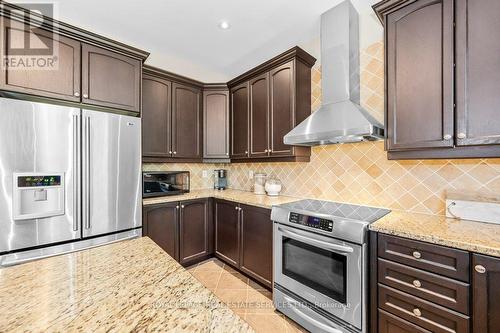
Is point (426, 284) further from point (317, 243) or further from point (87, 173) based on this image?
point (87, 173)

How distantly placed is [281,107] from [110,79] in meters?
1.71

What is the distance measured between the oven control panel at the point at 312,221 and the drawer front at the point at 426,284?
14.5 inches

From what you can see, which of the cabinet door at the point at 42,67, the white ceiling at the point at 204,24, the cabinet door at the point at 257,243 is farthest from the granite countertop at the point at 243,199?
the white ceiling at the point at 204,24

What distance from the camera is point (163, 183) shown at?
2.67 meters

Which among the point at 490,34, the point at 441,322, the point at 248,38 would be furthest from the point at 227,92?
the point at 441,322

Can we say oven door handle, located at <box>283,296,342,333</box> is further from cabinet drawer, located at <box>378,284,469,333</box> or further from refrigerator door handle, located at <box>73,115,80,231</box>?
refrigerator door handle, located at <box>73,115,80,231</box>

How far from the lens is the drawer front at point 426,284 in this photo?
3.69 feet

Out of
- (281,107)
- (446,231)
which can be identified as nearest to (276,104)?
(281,107)

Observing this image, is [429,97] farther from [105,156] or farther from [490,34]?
[105,156]

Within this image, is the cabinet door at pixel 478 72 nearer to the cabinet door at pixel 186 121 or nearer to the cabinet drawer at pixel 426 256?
the cabinet drawer at pixel 426 256

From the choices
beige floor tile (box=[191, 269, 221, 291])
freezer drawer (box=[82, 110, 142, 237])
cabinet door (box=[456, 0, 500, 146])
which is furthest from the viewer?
beige floor tile (box=[191, 269, 221, 291])

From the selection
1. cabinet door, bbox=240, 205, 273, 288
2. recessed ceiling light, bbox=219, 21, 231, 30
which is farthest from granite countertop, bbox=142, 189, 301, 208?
recessed ceiling light, bbox=219, 21, 231, 30

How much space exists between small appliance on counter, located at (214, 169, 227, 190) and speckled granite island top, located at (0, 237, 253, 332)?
96.1 inches

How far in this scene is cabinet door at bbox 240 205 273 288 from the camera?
7.08ft
